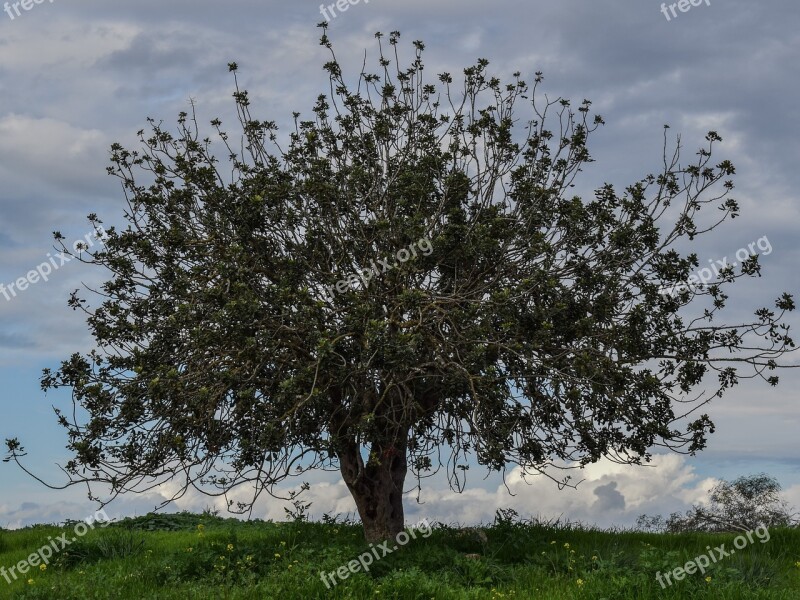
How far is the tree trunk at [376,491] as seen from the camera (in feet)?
56.3

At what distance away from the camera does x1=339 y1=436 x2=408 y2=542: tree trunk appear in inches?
676

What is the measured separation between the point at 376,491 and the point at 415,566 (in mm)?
2840

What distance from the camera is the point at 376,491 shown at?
1728 cm

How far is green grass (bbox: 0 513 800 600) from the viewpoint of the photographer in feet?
43.2

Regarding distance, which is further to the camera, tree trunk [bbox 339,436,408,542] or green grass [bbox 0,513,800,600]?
tree trunk [bbox 339,436,408,542]

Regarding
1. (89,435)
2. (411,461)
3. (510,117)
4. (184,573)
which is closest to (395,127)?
(510,117)

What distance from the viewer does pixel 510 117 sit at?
1819 cm

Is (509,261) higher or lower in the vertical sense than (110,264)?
lower

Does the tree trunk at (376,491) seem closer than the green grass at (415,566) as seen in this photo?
No

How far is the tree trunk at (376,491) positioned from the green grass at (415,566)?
21.7 inches

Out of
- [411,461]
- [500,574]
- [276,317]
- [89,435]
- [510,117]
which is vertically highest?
[510,117]

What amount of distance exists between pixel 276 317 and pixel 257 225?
207 centimetres

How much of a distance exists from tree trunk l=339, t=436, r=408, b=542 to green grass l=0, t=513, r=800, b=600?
1.81ft

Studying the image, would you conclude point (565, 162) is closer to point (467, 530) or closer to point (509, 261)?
point (509, 261)
